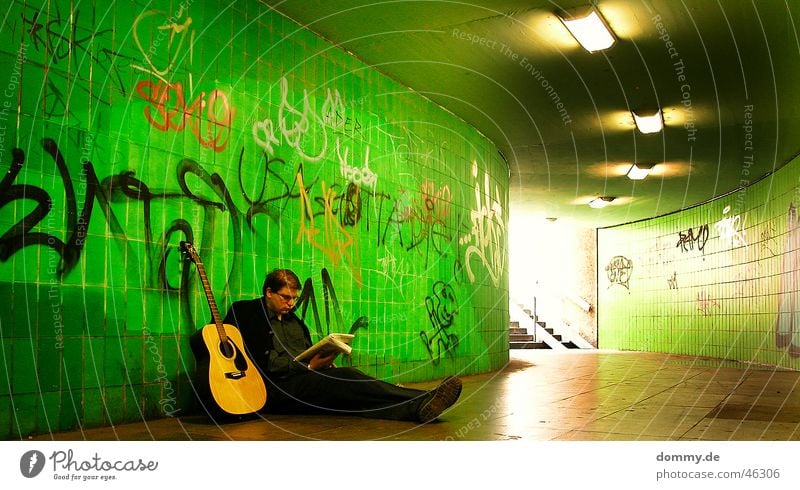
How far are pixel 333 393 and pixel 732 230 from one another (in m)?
12.0

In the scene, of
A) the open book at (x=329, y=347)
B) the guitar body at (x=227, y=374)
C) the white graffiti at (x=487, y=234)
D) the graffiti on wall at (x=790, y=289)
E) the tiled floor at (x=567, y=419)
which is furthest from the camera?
the graffiti on wall at (x=790, y=289)

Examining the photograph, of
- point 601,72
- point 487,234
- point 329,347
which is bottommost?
point 329,347

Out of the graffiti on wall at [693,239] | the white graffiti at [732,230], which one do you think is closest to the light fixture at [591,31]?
the white graffiti at [732,230]

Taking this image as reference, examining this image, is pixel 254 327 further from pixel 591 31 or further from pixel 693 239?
pixel 693 239

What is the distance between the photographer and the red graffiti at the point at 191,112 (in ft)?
16.9

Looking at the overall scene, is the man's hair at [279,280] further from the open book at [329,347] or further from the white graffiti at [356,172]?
the white graffiti at [356,172]

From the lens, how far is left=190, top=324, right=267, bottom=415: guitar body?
4.86m

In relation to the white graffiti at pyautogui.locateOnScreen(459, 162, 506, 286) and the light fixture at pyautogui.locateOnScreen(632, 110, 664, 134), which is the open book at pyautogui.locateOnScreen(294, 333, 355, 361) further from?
the light fixture at pyautogui.locateOnScreen(632, 110, 664, 134)

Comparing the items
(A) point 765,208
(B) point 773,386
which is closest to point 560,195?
(A) point 765,208

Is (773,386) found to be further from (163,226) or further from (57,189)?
(57,189)

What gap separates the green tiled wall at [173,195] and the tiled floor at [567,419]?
0.55 metres

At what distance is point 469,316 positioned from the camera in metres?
10.0

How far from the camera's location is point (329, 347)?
16.9ft

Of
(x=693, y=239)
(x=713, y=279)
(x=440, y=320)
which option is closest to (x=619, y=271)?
(x=693, y=239)
